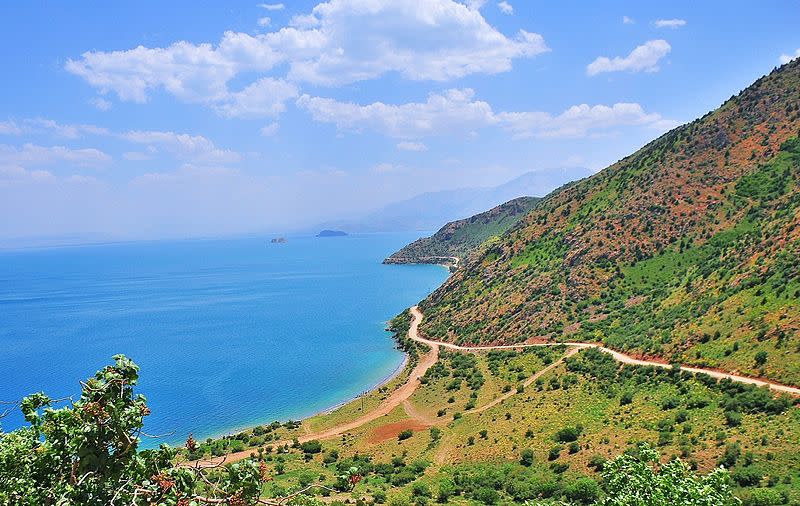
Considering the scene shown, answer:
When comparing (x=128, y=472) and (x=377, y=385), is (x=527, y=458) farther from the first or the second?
(x=377, y=385)

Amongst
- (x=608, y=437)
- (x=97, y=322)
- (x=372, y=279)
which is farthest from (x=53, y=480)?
(x=372, y=279)

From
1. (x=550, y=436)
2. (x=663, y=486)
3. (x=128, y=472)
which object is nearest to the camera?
(x=128, y=472)

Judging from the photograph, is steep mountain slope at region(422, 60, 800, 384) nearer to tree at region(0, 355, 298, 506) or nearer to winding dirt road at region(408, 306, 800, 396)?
winding dirt road at region(408, 306, 800, 396)

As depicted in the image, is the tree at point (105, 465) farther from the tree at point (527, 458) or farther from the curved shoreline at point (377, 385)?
the curved shoreline at point (377, 385)

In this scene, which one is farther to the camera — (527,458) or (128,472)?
(527,458)

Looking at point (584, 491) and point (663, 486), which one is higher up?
point (663, 486)

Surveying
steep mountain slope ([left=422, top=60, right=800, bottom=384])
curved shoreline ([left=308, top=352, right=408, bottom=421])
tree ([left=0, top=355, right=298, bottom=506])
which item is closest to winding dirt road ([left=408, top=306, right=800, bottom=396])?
steep mountain slope ([left=422, top=60, right=800, bottom=384])

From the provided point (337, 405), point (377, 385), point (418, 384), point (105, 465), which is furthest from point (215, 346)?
point (105, 465)
